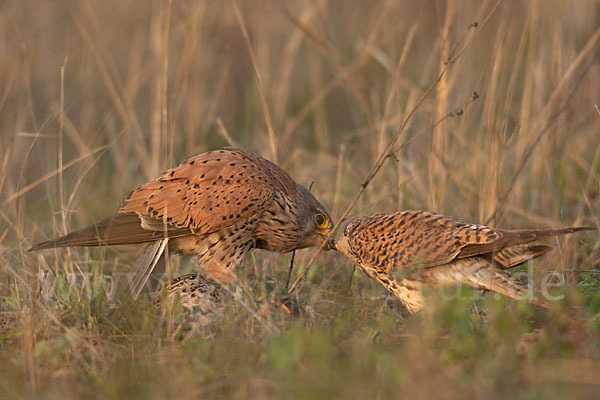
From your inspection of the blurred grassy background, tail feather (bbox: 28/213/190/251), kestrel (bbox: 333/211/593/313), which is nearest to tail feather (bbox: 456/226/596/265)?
kestrel (bbox: 333/211/593/313)

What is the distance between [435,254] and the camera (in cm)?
450

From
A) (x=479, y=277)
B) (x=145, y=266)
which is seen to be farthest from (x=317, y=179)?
(x=479, y=277)

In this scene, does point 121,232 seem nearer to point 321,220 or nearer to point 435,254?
point 321,220

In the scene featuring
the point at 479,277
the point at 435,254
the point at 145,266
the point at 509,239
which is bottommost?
the point at 145,266

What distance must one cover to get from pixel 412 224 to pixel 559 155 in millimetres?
2179

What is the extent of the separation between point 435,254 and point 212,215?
4.56 feet

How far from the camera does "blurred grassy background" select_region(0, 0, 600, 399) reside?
3516 mm

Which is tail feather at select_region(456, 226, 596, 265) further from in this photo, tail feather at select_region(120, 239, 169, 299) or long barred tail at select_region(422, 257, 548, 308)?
tail feather at select_region(120, 239, 169, 299)

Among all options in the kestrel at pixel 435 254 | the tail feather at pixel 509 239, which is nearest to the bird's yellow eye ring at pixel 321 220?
the kestrel at pixel 435 254

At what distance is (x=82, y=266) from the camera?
17.8 ft

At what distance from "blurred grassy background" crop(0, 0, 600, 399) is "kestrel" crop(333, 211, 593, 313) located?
17 centimetres

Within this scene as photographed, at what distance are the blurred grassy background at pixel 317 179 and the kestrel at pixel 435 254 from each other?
0.17m

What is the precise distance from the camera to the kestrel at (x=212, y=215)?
5.02 meters

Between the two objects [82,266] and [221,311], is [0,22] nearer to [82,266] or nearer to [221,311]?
[82,266]
